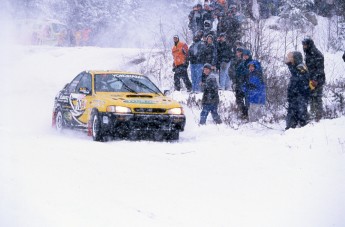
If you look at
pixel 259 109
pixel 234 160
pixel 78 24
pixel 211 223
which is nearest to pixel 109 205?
pixel 211 223

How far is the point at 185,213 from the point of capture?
17.3 ft

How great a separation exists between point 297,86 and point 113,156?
380 centimetres

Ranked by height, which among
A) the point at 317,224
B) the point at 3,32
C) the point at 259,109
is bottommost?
the point at 317,224

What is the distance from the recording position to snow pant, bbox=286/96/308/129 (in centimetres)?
941

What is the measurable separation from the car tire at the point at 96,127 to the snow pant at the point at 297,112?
3.58 m

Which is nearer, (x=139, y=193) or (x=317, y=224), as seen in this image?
(x=317, y=224)

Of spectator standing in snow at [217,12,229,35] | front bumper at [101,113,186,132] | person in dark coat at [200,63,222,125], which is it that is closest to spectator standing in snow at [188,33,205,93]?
spectator standing in snow at [217,12,229,35]

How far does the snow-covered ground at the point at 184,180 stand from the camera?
5012 mm

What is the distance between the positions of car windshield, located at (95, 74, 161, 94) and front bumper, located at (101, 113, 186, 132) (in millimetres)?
1086

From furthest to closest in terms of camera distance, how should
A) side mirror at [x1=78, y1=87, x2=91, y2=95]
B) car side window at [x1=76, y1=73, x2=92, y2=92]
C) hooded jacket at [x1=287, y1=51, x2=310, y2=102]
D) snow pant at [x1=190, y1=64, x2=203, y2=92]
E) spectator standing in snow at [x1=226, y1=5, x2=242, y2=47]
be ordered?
snow pant at [x1=190, y1=64, x2=203, y2=92], spectator standing in snow at [x1=226, y1=5, x2=242, y2=47], car side window at [x1=76, y1=73, x2=92, y2=92], side mirror at [x1=78, y1=87, x2=91, y2=95], hooded jacket at [x1=287, y1=51, x2=310, y2=102]

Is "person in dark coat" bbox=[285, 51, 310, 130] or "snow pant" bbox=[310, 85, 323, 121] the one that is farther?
"snow pant" bbox=[310, 85, 323, 121]

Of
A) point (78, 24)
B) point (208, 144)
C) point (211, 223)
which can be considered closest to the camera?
point (211, 223)

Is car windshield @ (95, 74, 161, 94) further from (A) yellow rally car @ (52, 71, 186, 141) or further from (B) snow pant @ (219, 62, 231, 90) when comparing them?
(B) snow pant @ (219, 62, 231, 90)

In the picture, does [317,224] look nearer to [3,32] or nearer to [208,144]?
[208,144]
